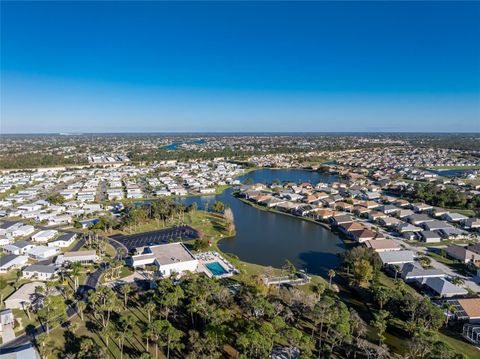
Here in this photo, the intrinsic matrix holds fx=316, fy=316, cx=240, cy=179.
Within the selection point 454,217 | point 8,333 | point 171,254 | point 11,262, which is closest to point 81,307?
point 8,333

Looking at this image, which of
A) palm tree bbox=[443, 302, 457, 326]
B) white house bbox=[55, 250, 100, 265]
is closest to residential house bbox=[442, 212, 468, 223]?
palm tree bbox=[443, 302, 457, 326]

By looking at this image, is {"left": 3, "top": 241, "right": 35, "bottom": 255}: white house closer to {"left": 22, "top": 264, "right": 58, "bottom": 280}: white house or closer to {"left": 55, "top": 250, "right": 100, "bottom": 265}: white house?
{"left": 55, "top": 250, "right": 100, "bottom": 265}: white house

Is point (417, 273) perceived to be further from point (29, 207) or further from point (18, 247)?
point (29, 207)

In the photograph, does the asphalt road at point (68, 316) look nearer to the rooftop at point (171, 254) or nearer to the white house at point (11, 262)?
the rooftop at point (171, 254)

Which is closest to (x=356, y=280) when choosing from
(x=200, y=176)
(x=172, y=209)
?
(x=172, y=209)

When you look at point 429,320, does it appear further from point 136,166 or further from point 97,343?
point 136,166

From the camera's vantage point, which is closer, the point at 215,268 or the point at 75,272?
the point at 75,272

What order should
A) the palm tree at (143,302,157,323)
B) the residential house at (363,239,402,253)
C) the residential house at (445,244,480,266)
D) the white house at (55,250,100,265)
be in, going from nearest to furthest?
the palm tree at (143,302,157,323) → the white house at (55,250,100,265) → the residential house at (445,244,480,266) → the residential house at (363,239,402,253)
